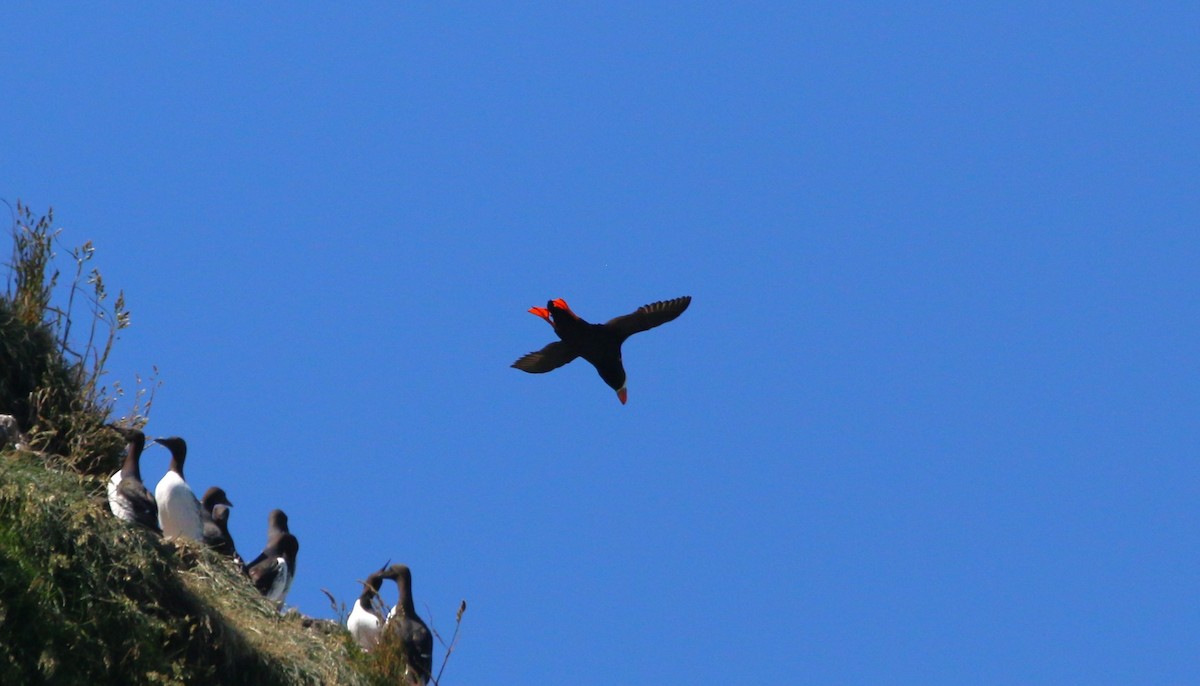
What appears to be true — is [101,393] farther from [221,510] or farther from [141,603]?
[141,603]

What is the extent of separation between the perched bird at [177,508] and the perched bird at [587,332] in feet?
10.1

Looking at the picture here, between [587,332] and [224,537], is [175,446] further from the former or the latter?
[587,332]

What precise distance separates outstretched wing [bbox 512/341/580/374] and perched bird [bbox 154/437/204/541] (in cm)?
301

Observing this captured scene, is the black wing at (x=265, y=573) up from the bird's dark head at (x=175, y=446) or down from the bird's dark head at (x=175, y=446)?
down

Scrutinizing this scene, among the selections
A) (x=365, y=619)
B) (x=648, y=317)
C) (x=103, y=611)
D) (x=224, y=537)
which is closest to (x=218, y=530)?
(x=224, y=537)

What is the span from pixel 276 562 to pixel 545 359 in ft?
9.35

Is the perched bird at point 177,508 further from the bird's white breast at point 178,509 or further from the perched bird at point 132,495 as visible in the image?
the perched bird at point 132,495

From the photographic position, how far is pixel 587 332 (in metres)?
13.4

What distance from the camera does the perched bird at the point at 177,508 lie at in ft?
35.1

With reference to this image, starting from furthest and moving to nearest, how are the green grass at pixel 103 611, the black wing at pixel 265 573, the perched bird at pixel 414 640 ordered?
1. the black wing at pixel 265 573
2. the perched bird at pixel 414 640
3. the green grass at pixel 103 611

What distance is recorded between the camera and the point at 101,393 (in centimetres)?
1087

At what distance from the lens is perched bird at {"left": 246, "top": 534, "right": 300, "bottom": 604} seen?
1115cm

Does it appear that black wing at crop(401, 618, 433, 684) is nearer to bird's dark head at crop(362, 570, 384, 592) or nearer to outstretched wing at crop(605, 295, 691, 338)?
bird's dark head at crop(362, 570, 384, 592)

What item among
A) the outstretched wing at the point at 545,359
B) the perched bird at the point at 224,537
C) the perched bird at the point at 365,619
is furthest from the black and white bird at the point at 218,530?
the outstretched wing at the point at 545,359
